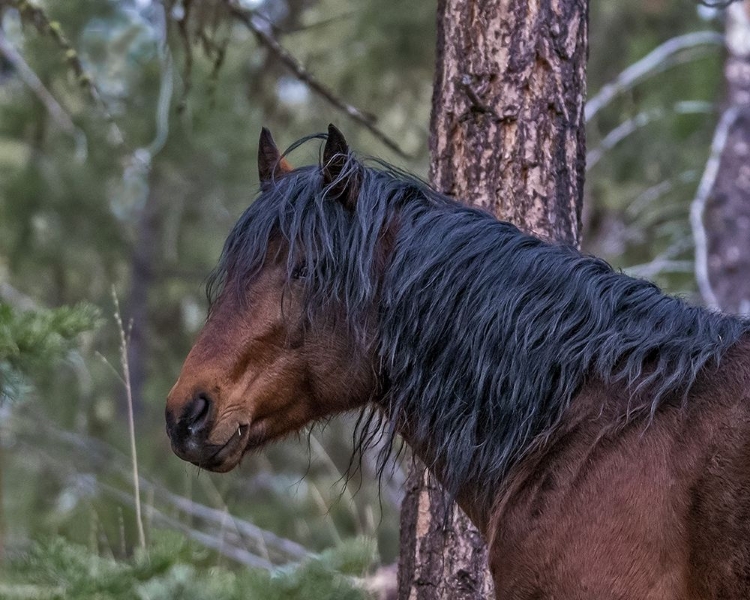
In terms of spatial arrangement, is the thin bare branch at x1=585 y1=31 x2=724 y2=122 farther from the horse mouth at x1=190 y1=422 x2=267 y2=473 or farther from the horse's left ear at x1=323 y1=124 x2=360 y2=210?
the horse mouth at x1=190 y1=422 x2=267 y2=473

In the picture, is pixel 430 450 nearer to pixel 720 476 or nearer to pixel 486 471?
pixel 486 471

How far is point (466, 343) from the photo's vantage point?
8.51ft

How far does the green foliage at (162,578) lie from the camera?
2.98m

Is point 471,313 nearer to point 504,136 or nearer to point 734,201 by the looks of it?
point 504,136

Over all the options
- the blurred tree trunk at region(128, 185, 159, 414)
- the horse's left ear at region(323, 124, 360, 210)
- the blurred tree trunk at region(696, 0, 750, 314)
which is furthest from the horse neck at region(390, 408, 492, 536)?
the blurred tree trunk at region(128, 185, 159, 414)

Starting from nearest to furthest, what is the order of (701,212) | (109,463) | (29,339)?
(29,339)
(701,212)
(109,463)

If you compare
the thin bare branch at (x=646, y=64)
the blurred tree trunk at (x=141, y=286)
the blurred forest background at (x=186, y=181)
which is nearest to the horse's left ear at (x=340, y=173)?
the thin bare branch at (x=646, y=64)

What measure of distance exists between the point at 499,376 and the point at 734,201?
6693 millimetres

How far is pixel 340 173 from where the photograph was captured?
2713mm

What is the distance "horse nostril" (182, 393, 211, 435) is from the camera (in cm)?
248

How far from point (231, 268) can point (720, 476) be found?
1.47m

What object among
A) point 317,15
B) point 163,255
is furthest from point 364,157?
point 163,255

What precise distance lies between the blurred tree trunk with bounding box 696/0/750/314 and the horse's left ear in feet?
20.5

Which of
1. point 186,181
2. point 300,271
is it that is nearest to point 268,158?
point 300,271
